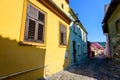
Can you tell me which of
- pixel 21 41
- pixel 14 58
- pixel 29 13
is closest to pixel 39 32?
pixel 29 13

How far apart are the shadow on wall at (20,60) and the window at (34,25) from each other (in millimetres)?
435

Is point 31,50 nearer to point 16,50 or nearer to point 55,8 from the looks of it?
point 16,50

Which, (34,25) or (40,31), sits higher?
(34,25)

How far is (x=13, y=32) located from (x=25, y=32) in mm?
622

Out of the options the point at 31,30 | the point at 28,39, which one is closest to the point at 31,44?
the point at 28,39

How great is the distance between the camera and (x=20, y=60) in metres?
4.02

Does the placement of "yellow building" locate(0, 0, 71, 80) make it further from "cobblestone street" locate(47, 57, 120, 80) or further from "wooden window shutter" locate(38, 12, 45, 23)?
"cobblestone street" locate(47, 57, 120, 80)

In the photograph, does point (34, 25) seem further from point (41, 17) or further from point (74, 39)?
point (74, 39)

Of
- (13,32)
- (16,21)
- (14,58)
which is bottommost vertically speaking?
(14,58)

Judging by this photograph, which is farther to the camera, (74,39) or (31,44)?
(74,39)

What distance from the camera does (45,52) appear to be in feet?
18.9

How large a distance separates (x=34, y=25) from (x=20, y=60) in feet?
5.37

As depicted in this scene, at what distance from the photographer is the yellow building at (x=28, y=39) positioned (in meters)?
3.50

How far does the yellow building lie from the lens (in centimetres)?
350
